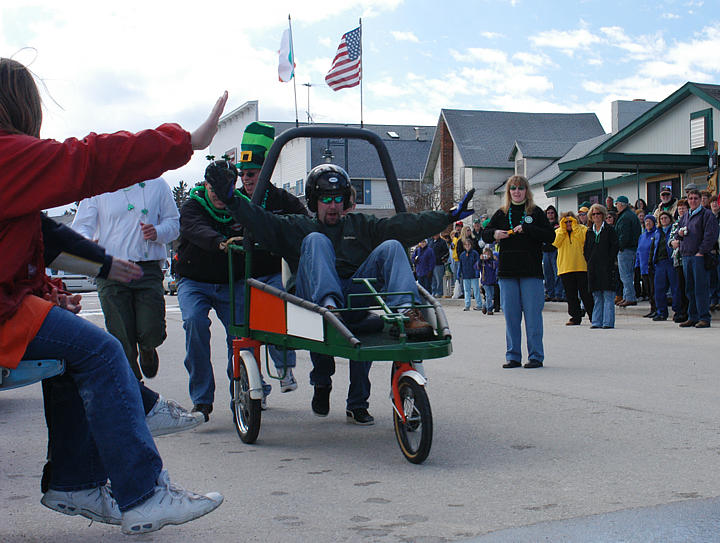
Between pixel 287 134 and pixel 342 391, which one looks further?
pixel 342 391

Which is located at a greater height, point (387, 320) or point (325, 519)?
point (387, 320)

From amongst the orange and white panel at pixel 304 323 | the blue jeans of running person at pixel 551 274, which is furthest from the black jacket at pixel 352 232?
the blue jeans of running person at pixel 551 274

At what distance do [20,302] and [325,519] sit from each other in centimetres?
160

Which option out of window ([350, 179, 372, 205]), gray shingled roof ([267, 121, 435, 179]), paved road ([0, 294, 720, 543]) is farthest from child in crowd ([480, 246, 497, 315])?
window ([350, 179, 372, 205])

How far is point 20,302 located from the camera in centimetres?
326

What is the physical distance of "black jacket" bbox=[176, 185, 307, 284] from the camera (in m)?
6.80

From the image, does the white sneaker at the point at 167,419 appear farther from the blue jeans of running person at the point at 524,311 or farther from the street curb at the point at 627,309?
the street curb at the point at 627,309

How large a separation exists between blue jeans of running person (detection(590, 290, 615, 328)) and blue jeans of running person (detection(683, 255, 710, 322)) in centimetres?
117

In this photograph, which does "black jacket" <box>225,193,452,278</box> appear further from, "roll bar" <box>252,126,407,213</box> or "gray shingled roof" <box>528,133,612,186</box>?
"gray shingled roof" <box>528,133,612,186</box>

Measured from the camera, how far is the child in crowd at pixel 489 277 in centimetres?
1908

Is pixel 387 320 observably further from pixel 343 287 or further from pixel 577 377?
pixel 577 377

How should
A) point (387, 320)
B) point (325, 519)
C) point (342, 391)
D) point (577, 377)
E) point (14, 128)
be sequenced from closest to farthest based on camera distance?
point (14, 128), point (325, 519), point (387, 320), point (342, 391), point (577, 377)

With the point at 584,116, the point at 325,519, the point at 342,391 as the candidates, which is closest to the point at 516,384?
the point at 342,391

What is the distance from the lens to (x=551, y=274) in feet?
65.0
